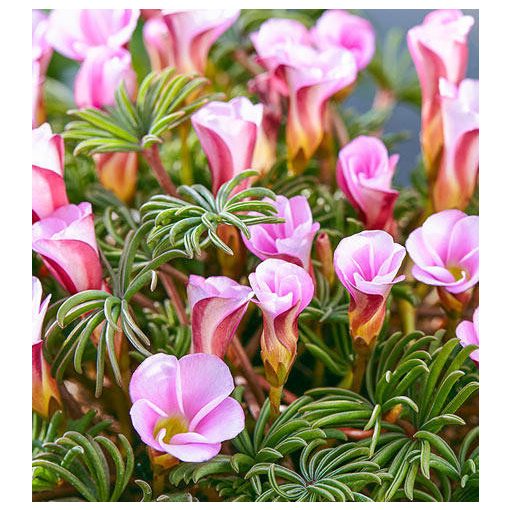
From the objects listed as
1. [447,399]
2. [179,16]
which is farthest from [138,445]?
[179,16]

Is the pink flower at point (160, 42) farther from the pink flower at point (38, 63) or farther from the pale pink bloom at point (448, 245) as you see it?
the pale pink bloom at point (448, 245)

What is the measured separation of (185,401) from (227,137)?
0.16 m

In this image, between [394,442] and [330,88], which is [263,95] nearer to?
[330,88]

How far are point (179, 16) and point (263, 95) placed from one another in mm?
84

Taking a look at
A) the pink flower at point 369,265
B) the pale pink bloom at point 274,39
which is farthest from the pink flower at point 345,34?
the pink flower at point 369,265

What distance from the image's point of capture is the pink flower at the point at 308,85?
523mm

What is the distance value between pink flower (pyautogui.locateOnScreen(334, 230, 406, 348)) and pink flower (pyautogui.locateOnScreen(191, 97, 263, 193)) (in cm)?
9

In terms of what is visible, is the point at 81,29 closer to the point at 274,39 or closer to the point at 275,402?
the point at 274,39

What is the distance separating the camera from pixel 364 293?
1.36ft

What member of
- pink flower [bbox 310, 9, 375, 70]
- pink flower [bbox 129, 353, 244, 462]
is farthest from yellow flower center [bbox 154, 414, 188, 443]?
pink flower [bbox 310, 9, 375, 70]

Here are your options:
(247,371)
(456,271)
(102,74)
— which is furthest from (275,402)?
(102,74)

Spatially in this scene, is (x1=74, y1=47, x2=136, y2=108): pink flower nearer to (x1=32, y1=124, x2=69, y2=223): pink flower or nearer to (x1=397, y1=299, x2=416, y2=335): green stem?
(x1=32, y1=124, x2=69, y2=223): pink flower

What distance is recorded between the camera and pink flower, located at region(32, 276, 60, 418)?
0.42 meters

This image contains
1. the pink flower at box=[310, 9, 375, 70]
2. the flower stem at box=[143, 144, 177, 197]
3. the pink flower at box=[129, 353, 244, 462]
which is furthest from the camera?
the pink flower at box=[310, 9, 375, 70]
